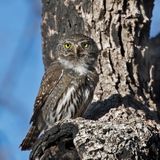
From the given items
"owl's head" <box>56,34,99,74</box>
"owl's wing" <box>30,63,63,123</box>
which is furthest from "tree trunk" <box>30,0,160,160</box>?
"owl's wing" <box>30,63,63,123</box>

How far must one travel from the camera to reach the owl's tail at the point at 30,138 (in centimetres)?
838

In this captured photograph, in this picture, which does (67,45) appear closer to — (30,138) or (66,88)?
(66,88)

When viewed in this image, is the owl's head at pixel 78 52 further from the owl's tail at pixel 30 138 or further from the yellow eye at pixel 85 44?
the owl's tail at pixel 30 138

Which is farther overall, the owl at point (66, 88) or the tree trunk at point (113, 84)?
the owl at point (66, 88)

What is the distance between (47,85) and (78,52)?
1.94 ft

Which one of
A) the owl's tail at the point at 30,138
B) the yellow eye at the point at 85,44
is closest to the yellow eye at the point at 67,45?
the yellow eye at the point at 85,44

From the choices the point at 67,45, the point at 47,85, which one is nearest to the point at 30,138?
the point at 47,85

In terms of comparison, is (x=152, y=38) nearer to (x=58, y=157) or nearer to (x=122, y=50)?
(x=122, y=50)

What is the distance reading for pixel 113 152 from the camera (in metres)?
7.04

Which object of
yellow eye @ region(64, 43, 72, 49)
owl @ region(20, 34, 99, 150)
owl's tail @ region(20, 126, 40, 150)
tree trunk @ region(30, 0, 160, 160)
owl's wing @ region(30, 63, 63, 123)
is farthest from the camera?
yellow eye @ region(64, 43, 72, 49)

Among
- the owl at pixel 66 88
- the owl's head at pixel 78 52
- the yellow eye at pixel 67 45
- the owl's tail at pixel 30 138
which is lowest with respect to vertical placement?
the owl's tail at pixel 30 138

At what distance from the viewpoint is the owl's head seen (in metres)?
8.71

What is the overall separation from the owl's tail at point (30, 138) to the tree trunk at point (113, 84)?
596mm

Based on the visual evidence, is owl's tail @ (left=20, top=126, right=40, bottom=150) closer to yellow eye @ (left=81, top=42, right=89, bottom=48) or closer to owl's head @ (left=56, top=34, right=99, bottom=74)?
owl's head @ (left=56, top=34, right=99, bottom=74)
